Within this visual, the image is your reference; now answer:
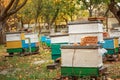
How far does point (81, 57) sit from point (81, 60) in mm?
100

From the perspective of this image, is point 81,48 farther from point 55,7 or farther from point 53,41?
point 55,7

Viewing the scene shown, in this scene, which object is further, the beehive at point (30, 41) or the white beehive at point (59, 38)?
the beehive at point (30, 41)

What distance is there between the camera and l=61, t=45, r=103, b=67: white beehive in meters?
11.5

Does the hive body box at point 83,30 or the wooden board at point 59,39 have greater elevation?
the hive body box at point 83,30

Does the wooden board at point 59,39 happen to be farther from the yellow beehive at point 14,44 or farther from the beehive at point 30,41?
the beehive at point 30,41

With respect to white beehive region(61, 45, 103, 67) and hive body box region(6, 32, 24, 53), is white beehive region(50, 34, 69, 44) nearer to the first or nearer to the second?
hive body box region(6, 32, 24, 53)

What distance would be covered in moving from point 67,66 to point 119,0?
26.5 feet

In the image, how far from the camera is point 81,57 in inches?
463

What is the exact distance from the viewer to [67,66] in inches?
473

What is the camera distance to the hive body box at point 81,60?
37.7ft

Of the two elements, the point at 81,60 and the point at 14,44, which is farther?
the point at 14,44

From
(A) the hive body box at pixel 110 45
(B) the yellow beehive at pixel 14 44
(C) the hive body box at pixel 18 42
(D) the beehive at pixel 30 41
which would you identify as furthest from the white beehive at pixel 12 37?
(A) the hive body box at pixel 110 45

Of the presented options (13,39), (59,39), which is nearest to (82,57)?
(59,39)

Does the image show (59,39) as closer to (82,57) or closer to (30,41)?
(30,41)
